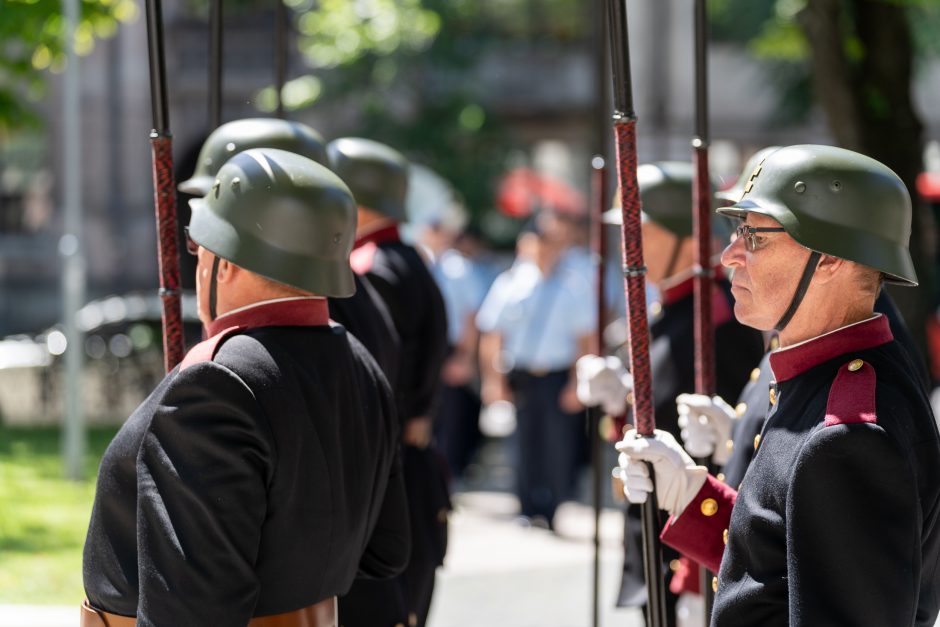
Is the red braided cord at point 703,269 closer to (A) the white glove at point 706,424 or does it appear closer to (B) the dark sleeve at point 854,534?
(A) the white glove at point 706,424

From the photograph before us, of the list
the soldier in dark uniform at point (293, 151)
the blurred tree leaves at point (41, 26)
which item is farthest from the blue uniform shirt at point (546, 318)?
the soldier in dark uniform at point (293, 151)

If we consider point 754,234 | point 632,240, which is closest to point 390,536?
point 632,240

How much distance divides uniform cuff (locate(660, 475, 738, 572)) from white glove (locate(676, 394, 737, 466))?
77 cm

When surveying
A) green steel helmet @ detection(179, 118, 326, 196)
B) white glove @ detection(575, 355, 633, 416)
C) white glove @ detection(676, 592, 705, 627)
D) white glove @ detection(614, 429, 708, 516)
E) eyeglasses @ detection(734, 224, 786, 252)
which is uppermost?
green steel helmet @ detection(179, 118, 326, 196)

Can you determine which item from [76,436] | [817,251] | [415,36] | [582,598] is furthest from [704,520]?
[415,36]

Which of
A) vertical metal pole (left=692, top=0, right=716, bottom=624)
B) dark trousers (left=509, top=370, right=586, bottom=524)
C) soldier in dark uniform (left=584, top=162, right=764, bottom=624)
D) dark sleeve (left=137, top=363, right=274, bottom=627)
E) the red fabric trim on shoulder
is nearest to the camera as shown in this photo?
dark sleeve (left=137, top=363, right=274, bottom=627)

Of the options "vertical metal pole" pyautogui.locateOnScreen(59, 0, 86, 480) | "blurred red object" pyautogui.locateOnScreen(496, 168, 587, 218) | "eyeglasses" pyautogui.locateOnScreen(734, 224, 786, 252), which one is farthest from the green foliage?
"eyeglasses" pyautogui.locateOnScreen(734, 224, 786, 252)

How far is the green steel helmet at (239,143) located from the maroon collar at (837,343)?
2.03 m

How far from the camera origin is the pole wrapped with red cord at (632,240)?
10.8 ft

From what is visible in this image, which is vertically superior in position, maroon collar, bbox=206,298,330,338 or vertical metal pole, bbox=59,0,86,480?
maroon collar, bbox=206,298,330,338

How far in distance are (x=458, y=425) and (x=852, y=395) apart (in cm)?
905

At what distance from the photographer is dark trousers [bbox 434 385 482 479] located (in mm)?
11570

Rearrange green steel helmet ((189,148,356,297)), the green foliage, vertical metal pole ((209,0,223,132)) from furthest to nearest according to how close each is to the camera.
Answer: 1. the green foliage
2. vertical metal pole ((209,0,223,132))
3. green steel helmet ((189,148,356,297))

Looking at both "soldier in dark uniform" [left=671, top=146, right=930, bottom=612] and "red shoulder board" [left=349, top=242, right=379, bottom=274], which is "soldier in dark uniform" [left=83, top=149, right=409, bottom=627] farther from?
"red shoulder board" [left=349, top=242, right=379, bottom=274]
